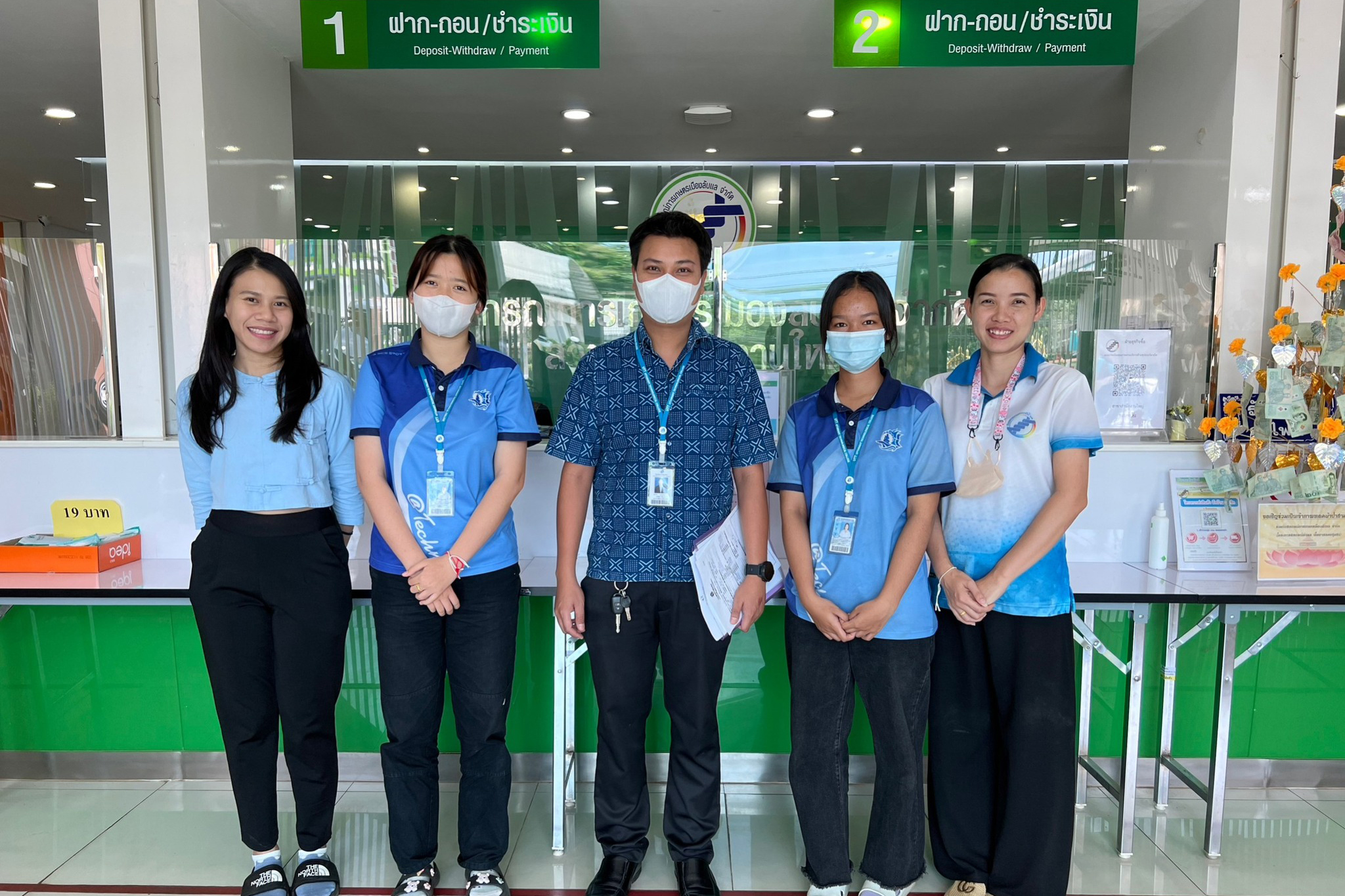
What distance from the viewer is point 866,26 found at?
310 centimetres

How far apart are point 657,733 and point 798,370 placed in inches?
55.1

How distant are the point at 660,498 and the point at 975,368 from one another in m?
0.88

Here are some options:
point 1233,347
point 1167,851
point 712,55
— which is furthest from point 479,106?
point 1167,851

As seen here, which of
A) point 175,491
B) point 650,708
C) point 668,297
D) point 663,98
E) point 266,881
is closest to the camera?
point 668,297

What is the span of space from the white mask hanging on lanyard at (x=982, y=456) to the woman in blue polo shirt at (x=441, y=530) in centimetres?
108

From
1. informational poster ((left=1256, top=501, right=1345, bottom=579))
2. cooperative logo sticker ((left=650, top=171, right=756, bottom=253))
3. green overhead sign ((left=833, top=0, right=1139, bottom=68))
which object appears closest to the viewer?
informational poster ((left=1256, top=501, right=1345, bottom=579))

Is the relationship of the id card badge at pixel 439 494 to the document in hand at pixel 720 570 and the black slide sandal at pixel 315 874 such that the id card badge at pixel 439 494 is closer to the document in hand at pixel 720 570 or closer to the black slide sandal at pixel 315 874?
the document in hand at pixel 720 570

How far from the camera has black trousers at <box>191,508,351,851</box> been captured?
208 centimetres

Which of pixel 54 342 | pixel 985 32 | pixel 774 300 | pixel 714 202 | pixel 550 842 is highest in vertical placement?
pixel 985 32

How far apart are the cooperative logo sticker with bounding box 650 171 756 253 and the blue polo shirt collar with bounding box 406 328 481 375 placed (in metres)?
1.88

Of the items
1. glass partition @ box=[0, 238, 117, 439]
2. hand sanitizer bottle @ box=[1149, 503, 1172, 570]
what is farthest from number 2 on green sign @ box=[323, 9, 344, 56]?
hand sanitizer bottle @ box=[1149, 503, 1172, 570]

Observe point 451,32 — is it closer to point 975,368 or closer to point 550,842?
point 975,368

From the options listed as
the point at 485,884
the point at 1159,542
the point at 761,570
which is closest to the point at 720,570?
the point at 761,570

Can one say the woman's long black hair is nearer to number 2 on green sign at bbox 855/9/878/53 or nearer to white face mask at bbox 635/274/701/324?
white face mask at bbox 635/274/701/324
